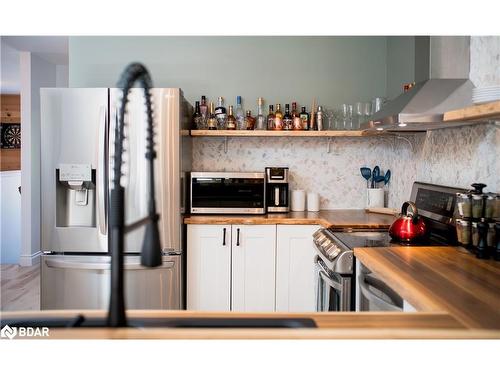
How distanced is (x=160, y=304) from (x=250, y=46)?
5.60ft

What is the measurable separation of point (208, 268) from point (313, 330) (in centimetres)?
183

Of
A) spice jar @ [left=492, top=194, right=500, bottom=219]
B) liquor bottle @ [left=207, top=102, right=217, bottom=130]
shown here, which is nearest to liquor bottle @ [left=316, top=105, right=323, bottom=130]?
liquor bottle @ [left=207, top=102, right=217, bottom=130]

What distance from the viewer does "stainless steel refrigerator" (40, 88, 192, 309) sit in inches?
91.8

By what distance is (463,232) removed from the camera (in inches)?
65.3

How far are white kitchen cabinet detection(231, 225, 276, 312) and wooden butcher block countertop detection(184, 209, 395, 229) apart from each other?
5 centimetres

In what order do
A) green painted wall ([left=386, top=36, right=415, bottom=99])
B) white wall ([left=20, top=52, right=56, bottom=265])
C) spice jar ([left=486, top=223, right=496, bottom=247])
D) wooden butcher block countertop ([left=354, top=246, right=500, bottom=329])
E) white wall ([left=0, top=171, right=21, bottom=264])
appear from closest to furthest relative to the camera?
1. wooden butcher block countertop ([left=354, top=246, right=500, bottom=329])
2. spice jar ([left=486, top=223, right=496, bottom=247])
3. green painted wall ([left=386, top=36, right=415, bottom=99])
4. white wall ([left=20, top=52, right=56, bottom=265])
5. white wall ([left=0, top=171, right=21, bottom=264])

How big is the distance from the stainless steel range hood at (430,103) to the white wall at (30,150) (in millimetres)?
3428

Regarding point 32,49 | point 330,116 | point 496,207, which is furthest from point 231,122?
point 32,49

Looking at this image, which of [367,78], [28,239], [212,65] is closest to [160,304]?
[212,65]

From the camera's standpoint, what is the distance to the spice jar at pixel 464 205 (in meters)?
1.62

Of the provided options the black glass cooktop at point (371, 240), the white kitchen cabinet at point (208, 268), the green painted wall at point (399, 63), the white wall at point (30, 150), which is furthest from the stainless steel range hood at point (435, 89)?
the white wall at point (30, 150)

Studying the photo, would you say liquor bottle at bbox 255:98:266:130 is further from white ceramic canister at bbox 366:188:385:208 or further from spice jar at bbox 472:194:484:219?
spice jar at bbox 472:194:484:219
